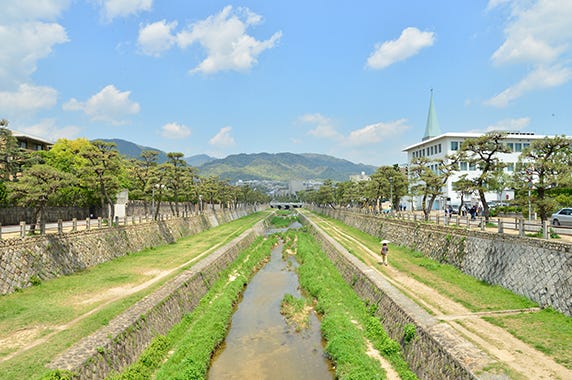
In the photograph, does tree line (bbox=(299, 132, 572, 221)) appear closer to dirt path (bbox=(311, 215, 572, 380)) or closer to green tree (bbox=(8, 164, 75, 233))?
dirt path (bbox=(311, 215, 572, 380))

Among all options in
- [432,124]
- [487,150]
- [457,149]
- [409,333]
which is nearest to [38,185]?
[409,333]

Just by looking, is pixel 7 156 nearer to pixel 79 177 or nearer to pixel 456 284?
pixel 79 177

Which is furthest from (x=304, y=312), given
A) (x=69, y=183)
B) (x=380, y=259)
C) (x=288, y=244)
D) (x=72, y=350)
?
(x=288, y=244)

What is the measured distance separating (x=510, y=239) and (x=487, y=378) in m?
12.9

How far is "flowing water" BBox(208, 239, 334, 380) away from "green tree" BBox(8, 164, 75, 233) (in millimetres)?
14470

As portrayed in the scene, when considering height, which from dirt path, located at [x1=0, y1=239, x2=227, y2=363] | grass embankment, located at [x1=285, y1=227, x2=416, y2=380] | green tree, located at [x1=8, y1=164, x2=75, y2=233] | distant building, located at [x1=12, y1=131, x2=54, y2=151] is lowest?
grass embankment, located at [x1=285, y1=227, x2=416, y2=380]

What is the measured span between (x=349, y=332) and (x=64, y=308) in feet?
44.1

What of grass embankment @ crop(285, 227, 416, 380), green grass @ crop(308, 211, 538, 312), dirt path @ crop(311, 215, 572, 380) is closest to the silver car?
green grass @ crop(308, 211, 538, 312)

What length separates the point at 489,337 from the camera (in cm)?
1418

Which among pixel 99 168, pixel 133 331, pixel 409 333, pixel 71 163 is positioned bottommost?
pixel 409 333

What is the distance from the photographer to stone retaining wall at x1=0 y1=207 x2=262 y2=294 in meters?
20.6

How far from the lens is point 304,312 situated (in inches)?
956

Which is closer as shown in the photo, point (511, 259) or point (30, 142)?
point (511, 259)

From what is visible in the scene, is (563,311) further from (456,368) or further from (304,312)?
(304,312)
